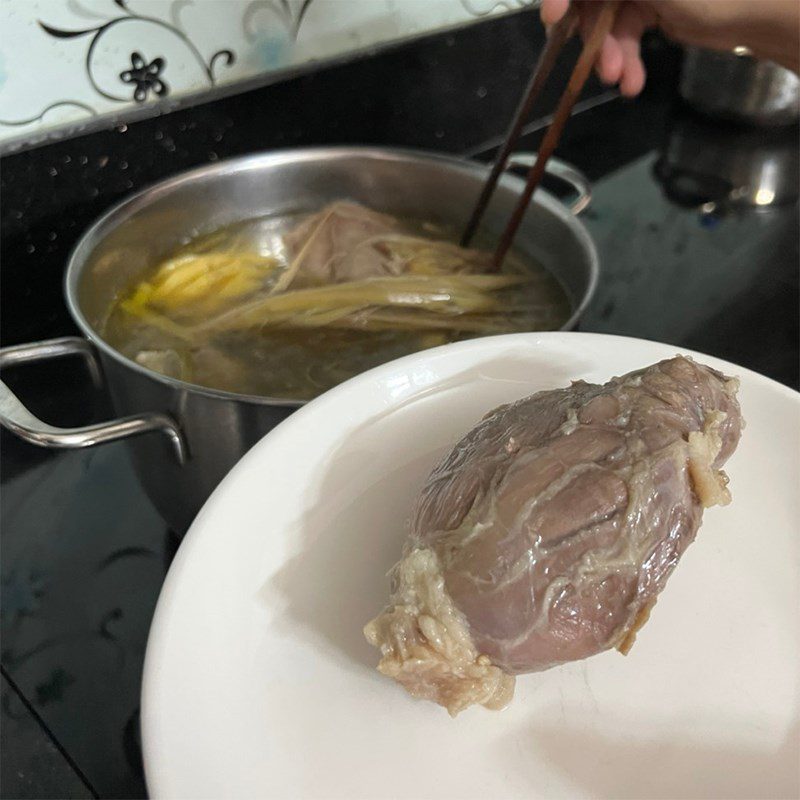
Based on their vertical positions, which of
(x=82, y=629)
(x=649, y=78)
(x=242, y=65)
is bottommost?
(x=82, y=629)

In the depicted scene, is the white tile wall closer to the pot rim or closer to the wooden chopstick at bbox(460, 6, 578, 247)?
the pot rim

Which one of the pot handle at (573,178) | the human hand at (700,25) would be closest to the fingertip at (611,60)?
the human hand at (700,25)

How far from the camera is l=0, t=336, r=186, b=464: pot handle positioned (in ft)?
2.33

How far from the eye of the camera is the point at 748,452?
649 millimetres

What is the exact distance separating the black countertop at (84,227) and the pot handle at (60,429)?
→ 0.24m

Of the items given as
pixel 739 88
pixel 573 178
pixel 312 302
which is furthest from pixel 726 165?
pixel 312 302

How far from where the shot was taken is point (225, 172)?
1137 mm

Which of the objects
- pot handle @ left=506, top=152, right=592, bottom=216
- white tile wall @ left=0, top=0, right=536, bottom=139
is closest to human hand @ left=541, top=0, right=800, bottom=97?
pot handle @ left=506, top=152, right=592, bottom=216

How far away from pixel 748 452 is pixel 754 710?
202 mm

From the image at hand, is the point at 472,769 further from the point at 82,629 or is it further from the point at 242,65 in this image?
the point at 242,65

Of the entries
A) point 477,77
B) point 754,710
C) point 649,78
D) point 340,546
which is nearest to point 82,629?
point 340,546

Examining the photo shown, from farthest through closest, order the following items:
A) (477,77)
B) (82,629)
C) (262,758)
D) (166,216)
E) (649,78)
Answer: (649,78) < (477,77) < (166,216) < (82,629) < (262,758)

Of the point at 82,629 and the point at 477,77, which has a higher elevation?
the point at 477,77

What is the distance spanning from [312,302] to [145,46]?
47 cm
